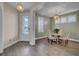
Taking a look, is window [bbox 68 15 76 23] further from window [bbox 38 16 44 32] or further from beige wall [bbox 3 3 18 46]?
beige wall [bbox 3 3 18 46]

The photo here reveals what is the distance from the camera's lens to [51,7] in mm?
2332

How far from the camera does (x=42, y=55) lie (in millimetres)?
2340

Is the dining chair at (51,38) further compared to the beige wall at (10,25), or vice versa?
the dining chair at (51,38)

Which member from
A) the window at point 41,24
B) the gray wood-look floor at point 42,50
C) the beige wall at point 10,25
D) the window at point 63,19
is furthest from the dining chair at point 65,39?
the beige wall at point 10,25

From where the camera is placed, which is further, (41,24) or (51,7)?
(41,24)

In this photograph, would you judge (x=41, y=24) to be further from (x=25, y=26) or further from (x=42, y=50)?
(x=42, y=50)

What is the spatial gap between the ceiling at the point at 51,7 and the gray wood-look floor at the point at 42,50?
732mm

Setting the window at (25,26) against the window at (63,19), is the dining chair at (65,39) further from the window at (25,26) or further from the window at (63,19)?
the window at (25,26)

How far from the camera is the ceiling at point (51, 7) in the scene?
7.48 feet

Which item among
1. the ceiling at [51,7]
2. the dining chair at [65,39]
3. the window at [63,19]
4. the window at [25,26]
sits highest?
the ceiling at [51,7]

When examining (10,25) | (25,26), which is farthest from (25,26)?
(10,25)

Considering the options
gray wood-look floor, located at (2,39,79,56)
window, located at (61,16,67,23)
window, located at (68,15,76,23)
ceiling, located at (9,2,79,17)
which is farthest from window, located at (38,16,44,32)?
window, located at (68,15,76,23)

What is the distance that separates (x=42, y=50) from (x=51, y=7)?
3.50ft

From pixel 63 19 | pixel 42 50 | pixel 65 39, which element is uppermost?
pixel 63 19
